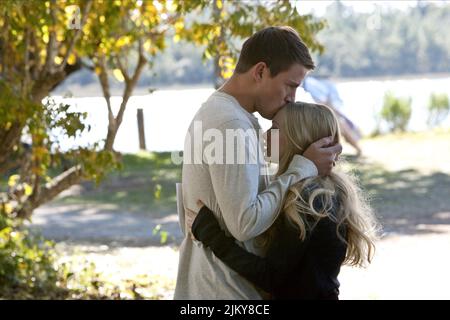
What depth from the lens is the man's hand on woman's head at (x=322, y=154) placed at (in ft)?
10.3

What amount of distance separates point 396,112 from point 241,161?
20.3 meters

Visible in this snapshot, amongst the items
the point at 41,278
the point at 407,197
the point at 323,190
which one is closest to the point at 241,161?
the point at 323,190

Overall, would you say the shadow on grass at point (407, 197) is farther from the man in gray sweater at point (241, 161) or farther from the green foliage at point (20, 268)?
the man in gray sweater at point (241, 161)

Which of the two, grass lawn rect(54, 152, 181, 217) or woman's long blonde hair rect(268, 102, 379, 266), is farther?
grass lawn rect(54, 152, 181, 217)

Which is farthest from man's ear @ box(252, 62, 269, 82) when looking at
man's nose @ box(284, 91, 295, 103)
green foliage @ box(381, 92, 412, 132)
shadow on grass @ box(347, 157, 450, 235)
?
green foliage @ box(381, 92, 412, 132)

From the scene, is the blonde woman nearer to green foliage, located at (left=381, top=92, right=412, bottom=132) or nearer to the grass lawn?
the grass lawn

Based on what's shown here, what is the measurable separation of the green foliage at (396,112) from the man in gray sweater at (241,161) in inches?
784

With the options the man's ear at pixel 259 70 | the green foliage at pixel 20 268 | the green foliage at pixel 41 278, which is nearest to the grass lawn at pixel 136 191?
the green foliage at pixel 41 278

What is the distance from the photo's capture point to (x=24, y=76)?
7180mm

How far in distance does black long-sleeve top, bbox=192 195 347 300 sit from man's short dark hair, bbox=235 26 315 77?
1.58 ft

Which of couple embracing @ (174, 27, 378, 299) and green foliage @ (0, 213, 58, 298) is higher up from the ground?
couple embracing @ (174, 27, 378, 299)

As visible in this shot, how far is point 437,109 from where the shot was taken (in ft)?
76.3

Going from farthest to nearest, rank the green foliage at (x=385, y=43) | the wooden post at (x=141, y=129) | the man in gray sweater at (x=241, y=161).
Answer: the green foliage at (x=385, y=43) → the wooden post at (x=141, y=129) → the man in gray sweater at (x=241, y=161)

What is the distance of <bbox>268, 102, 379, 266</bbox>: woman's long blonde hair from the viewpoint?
9.94 feet
